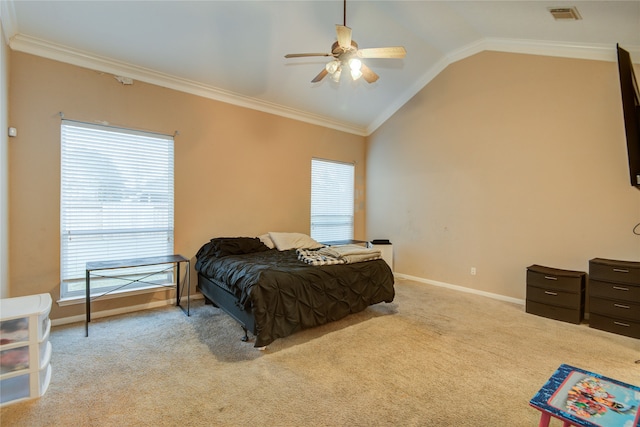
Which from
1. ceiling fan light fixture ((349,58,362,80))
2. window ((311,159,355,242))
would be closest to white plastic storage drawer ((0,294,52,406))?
ceiling fan light fixture ((349,58,362,80))

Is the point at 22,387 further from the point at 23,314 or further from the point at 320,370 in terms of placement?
the point at 320,370

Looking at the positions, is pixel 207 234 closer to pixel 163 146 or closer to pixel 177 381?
pixel 163 146

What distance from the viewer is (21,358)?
1921 millimetres

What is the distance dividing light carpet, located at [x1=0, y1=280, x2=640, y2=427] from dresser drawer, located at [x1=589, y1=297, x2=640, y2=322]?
0.22m

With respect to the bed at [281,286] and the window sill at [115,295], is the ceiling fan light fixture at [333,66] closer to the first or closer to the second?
the bed at [281,286]

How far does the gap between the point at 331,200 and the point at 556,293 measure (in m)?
3.55

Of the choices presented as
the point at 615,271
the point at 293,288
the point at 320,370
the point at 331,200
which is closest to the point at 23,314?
the point at 293,288

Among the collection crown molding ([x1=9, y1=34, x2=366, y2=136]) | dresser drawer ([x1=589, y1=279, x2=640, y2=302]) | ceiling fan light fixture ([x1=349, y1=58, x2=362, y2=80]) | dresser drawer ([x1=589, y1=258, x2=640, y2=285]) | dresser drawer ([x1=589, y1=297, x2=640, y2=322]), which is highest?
crown molding ([x1=9, y1=34, x2=366, y2=136])

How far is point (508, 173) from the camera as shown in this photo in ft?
13.2

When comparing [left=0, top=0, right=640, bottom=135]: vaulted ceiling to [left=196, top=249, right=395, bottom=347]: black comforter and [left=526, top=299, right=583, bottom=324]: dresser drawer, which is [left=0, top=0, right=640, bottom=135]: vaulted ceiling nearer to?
[left=196, top=249, right=395, bottom=347]: black comforter

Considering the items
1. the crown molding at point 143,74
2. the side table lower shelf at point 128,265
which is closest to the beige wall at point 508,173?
the crown molding at point 143,74

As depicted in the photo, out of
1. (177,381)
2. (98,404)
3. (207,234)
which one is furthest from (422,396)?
(207,234)

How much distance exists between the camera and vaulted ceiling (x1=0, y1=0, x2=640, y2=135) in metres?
2.78

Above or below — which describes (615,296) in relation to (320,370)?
above
